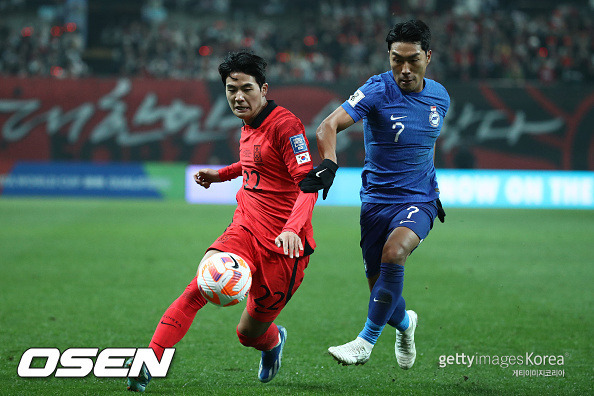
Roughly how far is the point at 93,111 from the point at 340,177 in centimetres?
836

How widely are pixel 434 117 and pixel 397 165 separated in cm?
43

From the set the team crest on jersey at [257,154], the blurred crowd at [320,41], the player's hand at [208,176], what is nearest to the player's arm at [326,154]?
the team crest on jersey at [257,154]

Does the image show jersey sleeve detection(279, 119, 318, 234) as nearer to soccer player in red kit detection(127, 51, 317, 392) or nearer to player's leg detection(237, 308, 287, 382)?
soccer player in red kit detection(127, 51, 317, 392)

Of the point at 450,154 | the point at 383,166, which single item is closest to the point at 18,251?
the point at 383,166

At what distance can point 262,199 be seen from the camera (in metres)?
4.42

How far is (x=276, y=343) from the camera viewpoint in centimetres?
480

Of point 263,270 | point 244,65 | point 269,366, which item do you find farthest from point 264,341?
point 244,65

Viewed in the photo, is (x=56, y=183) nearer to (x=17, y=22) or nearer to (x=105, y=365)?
(x=17, y=22)

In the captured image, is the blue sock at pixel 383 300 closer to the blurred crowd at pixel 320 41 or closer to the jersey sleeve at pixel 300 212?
the jersey sleeve at pixel 300 212

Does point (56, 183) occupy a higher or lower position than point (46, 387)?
lower

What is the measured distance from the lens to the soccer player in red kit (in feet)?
14.0

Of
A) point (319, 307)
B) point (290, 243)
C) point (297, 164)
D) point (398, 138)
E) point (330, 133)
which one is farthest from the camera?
point (319, 307)

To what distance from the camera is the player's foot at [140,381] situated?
4.06 metres

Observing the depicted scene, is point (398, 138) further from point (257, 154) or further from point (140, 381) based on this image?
point (140, 381)
